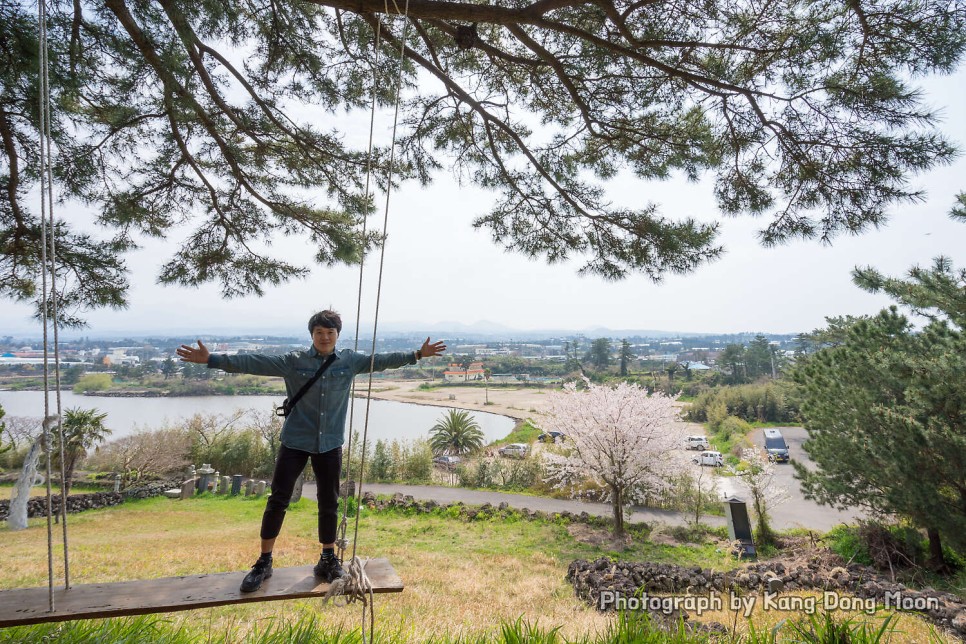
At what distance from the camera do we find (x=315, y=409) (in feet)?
5.59

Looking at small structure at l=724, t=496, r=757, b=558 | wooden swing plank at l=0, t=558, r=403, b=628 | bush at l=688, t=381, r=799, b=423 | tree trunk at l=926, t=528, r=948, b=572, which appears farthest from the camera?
bush at l=688, t=381, r=799, b=423

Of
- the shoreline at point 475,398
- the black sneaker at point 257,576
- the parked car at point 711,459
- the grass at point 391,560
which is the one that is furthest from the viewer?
the shoreline at point 475,398

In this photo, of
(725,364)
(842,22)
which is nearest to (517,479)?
(842,22)

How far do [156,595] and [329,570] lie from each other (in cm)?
56

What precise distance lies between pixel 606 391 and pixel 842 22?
Result: 8414 mm

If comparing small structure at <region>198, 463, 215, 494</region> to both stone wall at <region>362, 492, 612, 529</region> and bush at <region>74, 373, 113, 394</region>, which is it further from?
stone wall at <region>362, 492, 612, 529</region>

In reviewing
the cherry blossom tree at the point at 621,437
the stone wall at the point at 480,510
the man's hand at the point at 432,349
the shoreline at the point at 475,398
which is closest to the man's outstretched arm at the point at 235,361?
the man's hand at the point at 432,349

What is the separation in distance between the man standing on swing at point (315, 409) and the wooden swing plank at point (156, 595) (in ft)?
0.35

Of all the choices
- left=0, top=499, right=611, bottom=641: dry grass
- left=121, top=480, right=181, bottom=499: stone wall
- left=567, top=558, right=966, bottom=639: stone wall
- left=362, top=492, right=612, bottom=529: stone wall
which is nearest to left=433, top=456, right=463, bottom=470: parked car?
left=362, top=492, right=612, bottom=529: stone wall

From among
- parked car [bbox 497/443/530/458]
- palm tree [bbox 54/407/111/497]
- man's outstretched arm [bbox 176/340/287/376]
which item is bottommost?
parked car [bbox 497/443/530/458]

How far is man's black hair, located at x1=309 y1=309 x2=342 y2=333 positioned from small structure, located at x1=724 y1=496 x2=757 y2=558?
814cm

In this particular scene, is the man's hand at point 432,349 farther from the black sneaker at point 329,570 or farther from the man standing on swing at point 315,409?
the black sneaker at point 329,570

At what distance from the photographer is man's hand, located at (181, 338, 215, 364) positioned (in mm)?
1598

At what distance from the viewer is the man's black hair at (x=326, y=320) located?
178cm
